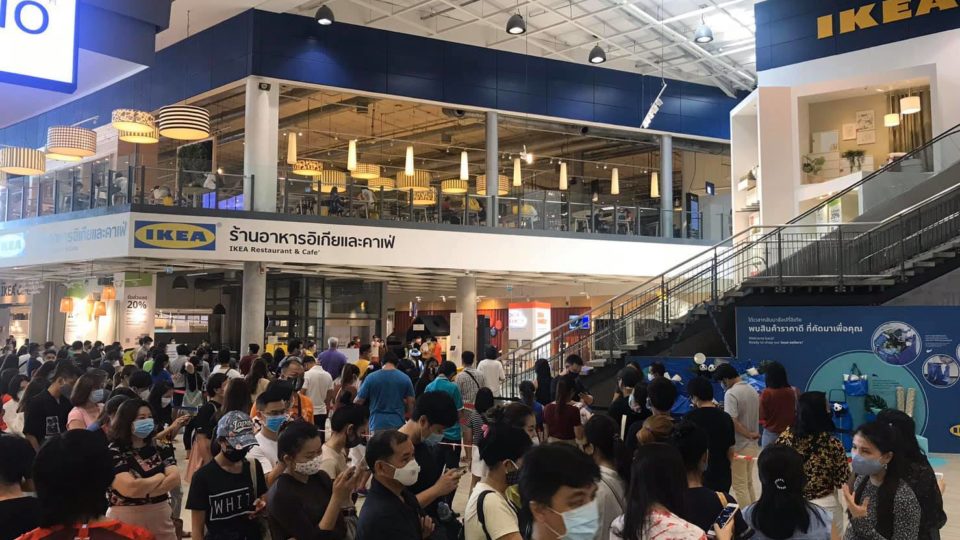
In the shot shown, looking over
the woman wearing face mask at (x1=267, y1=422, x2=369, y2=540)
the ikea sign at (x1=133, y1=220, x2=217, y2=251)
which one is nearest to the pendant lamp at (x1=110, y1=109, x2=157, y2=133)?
the ikea sign at (x1=133, y1=220, x2=217, y2=251)

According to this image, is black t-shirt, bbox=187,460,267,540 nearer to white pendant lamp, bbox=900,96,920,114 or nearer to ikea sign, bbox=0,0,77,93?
ikea sign, bbox=0,0,77,93

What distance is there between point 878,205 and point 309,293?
1455cm

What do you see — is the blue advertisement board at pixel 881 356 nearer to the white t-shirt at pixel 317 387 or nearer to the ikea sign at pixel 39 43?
the white t-shirt at pixel 317 387

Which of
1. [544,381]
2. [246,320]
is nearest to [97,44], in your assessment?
[544,381]

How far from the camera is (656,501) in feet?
9.34

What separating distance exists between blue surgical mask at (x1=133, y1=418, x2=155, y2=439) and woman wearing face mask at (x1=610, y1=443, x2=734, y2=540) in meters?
2.38

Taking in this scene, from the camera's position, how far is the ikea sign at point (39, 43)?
3904 millimetres

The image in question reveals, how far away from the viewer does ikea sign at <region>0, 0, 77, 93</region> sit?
3.90m

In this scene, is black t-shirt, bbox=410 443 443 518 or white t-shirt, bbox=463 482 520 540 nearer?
white t-shirt, bbox=463 482 520 540

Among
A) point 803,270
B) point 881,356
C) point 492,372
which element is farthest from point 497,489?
point 803,270

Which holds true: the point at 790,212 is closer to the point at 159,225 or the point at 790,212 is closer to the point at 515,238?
the point at 515,238

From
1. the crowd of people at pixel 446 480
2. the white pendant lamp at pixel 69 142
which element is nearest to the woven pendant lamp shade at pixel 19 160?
the white pendant lamp at pixel 69 142

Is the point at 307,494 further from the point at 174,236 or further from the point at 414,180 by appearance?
the point at 414,180

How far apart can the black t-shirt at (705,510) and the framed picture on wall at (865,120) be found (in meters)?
17.6
